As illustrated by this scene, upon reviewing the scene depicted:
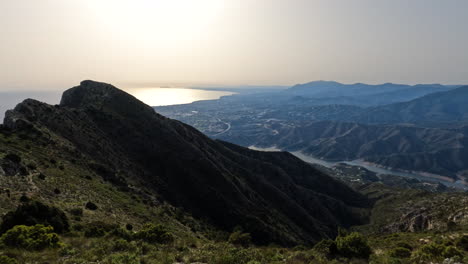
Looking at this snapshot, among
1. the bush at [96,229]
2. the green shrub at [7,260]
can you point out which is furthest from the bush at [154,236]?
the green shrub at [7,260]

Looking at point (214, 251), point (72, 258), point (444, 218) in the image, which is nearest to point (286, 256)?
point (214, 251)

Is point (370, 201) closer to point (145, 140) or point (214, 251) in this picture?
point (145, 140)

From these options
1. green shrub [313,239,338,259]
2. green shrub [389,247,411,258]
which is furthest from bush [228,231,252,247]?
green shrub [389,247,411,258]

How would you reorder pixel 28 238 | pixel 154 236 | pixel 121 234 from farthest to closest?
1. pixel 121 234
2. pixel 154 236
3. pixel 28 238

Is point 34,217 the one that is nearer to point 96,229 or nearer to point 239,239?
point 96,229

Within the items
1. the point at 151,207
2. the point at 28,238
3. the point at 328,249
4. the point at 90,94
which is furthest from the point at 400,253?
the point at 90,94

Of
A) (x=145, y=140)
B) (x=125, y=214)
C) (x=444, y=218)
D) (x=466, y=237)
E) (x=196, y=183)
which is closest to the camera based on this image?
(x=466, y=237)
